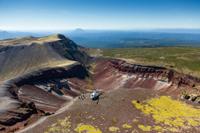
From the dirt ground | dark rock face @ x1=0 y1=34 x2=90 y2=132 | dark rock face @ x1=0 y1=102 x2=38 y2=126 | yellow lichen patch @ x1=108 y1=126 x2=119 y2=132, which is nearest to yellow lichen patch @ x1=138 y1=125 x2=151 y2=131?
the dirt ground

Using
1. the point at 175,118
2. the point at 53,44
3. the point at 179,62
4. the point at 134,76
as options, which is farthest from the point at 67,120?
the point at 53,44

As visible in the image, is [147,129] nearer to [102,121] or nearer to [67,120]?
[102,121]

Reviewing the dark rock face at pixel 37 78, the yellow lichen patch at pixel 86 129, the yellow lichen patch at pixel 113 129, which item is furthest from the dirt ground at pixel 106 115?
the dark rock face at pixel 37 78

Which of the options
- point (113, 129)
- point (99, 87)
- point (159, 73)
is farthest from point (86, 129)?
point (99, 87)

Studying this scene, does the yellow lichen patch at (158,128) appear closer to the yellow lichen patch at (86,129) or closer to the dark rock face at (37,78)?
the yellow lichen patch at (86,129)

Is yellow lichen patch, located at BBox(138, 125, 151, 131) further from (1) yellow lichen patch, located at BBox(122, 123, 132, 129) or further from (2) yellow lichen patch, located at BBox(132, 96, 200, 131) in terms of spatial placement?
(2) yellow lichen patch, located at BBox(132, 96, 200, 131)

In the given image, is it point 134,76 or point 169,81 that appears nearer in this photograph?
point 169,81
